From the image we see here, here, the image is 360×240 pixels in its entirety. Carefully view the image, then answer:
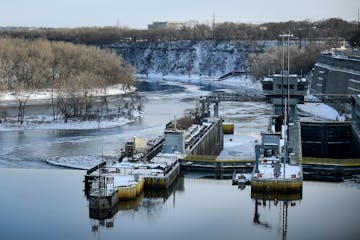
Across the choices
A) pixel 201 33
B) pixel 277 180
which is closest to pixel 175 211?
pixel 277 180

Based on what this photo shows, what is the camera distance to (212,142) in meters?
41.6

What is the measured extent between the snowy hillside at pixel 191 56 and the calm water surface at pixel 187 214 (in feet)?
277

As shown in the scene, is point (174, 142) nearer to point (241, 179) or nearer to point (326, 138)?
point (241, 179)

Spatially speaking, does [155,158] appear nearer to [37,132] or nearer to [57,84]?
[37,132]

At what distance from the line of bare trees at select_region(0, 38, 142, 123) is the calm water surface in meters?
28.0

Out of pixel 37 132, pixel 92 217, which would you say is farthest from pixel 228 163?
pixel 37 132

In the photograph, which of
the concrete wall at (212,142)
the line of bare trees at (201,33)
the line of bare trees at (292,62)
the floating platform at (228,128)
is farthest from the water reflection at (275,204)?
the line of bare trees at (201,33)

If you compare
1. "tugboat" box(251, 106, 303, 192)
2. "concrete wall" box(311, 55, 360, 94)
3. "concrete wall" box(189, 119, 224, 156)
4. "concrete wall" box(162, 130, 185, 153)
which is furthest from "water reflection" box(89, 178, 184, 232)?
"concrete wall" box(311, 55, 360, 94)

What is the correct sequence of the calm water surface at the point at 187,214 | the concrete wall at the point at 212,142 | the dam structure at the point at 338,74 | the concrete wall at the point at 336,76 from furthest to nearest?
the dam structure at the point at 338,74
the concrete wall at the point at 336,76
the concrete wall at the point at 212,142
the calm water surface at the point at 187,214

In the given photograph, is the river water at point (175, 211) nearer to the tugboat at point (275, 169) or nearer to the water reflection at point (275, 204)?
the water reflection at point (275, 204)

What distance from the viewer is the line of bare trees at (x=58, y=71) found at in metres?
62.1

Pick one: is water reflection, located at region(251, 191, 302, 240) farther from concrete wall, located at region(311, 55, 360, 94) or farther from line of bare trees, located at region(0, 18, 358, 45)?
line of bare trees, located at region(0, 18, 358, 45)

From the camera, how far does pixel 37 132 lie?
47625 mm

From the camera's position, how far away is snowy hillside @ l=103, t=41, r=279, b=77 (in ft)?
395
